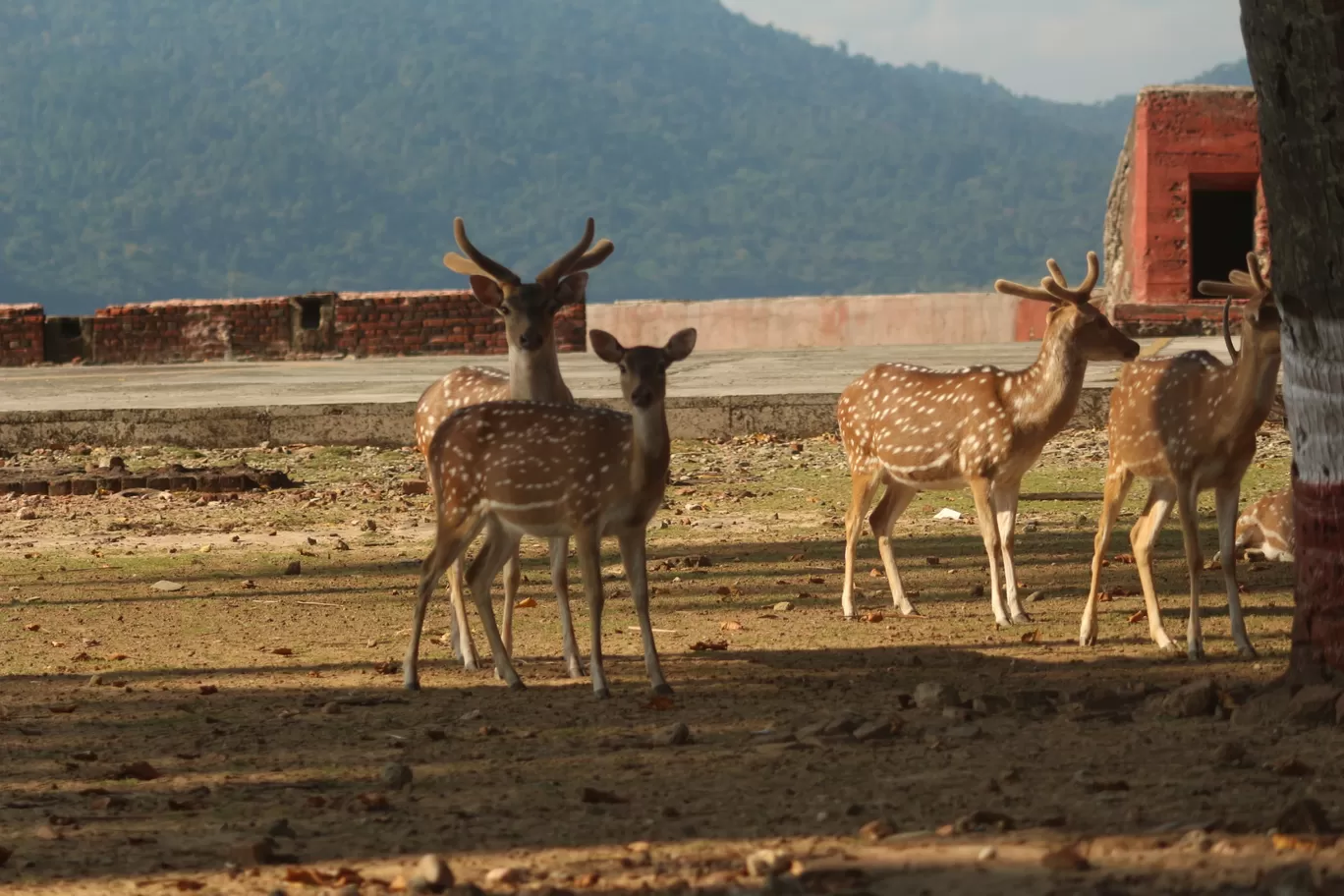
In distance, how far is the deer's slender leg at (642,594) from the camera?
748 cm

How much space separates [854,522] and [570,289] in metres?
1.79

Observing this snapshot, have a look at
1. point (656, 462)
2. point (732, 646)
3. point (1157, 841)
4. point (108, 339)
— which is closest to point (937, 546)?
point (732, 646)

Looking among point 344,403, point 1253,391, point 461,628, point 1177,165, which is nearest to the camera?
point 1253,391

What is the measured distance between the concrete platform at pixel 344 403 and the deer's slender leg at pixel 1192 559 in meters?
8.29

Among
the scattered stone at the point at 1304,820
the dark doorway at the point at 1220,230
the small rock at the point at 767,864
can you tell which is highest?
the dark doorway at the point at 1220,230

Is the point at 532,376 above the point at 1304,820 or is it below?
above

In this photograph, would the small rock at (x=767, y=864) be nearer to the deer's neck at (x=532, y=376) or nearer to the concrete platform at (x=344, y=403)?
the deer's neck at (x=532, y=376)

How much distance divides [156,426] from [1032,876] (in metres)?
14.1

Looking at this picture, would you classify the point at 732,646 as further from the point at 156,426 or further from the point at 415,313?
the point at 415,313

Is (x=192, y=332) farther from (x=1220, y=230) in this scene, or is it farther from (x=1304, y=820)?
Result: (x=1304, y=820)

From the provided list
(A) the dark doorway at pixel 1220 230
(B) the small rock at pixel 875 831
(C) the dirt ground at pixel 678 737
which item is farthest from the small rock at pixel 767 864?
(A) the dark doorway at pixel 1220 230

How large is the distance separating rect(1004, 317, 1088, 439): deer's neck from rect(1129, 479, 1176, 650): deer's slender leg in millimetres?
637

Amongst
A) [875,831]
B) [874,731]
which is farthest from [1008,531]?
[875,831]

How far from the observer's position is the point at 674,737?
21.2 ft
